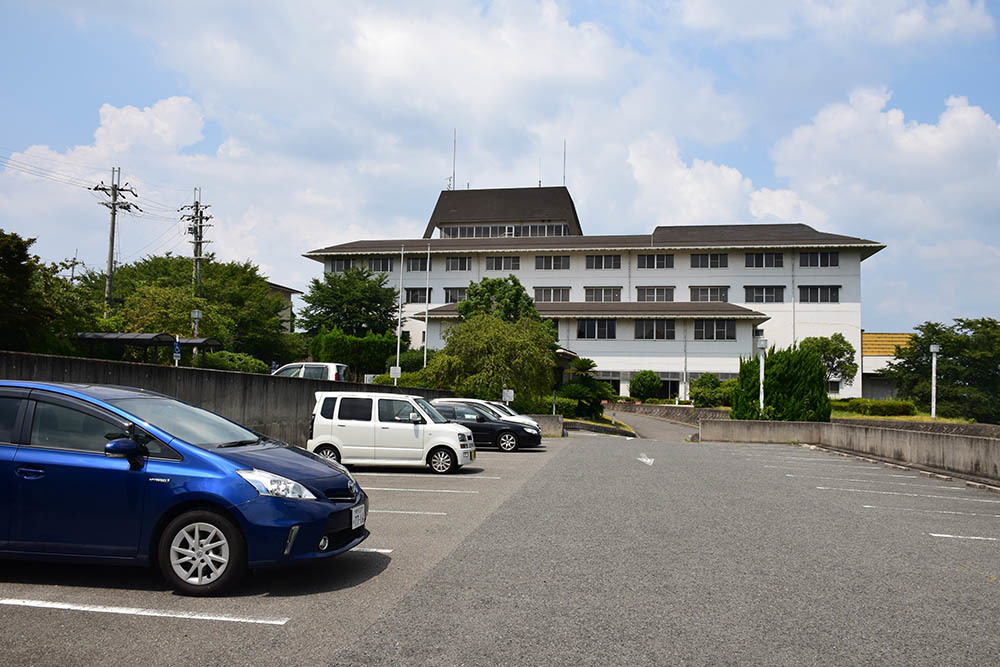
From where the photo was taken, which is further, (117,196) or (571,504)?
(117,196)

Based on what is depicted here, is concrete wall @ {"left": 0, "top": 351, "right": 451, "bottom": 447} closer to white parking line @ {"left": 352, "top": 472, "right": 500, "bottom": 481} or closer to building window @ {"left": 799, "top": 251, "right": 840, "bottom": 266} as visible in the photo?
white parking line @ {"left": 352, "top": 472, "right": 500, "bottom": 481}

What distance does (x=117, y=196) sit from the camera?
52000 millimetres

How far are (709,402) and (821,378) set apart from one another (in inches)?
926

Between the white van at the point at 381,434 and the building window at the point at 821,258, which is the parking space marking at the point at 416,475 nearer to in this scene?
the white van at the point at 381,434

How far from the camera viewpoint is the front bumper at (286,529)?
6.20 m

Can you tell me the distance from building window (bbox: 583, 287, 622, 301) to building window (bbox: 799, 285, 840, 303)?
53.8 feet

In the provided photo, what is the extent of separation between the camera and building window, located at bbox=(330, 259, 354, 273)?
81.0 m

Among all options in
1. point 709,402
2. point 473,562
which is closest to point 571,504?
point 473,562

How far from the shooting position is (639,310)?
228 feet

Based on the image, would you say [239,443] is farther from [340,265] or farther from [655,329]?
[340,265]

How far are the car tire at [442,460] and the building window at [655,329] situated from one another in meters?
54.7

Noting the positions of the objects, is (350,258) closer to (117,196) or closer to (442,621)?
(117,196)

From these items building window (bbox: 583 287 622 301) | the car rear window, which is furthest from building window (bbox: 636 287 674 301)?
the car rear window

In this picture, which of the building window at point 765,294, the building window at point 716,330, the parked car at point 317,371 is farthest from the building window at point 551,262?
the parked car at point 317,371
